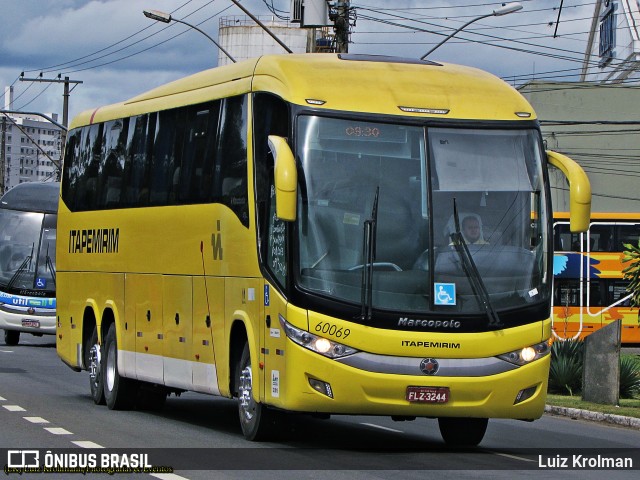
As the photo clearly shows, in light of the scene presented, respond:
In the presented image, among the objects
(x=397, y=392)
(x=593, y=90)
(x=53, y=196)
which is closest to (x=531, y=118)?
(x=397, y=392)

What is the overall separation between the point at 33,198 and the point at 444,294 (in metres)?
26.3

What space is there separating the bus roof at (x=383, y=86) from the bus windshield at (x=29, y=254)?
76.8ft

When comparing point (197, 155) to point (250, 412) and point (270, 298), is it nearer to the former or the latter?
point (270, 298)

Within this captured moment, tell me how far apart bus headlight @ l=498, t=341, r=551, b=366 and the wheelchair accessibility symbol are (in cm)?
69

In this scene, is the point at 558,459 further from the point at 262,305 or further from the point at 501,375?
the point at 262,305

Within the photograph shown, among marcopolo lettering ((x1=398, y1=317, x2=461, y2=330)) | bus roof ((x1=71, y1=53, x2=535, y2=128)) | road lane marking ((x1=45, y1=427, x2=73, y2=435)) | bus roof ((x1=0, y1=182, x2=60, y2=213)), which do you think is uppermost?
bus roof ((x1=71, y1=53, x2=535, y2=128))

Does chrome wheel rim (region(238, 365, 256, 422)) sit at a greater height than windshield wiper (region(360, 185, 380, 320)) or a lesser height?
lesser

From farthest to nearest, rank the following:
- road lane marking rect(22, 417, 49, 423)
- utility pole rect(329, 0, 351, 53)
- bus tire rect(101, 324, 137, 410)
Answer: utility pole rect(329, 0, 351, 53) → bus tire rect(101, 324, 137, 410) → road lane marking rect(22, 417, 49, 423)

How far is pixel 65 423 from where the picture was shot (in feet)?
51.6

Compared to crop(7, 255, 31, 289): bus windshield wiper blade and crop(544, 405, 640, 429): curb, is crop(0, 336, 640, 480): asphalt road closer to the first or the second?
crop(544, 405, 640, 429): curb

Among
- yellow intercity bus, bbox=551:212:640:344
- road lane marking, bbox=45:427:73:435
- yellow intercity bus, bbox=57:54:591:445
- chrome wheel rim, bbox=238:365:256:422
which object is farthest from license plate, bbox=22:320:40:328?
chrome wheel rim, bbox=238:365:256:422

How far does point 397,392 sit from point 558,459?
198 cm

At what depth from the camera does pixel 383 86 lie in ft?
44.7

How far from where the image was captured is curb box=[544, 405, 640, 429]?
18745 millimetres
